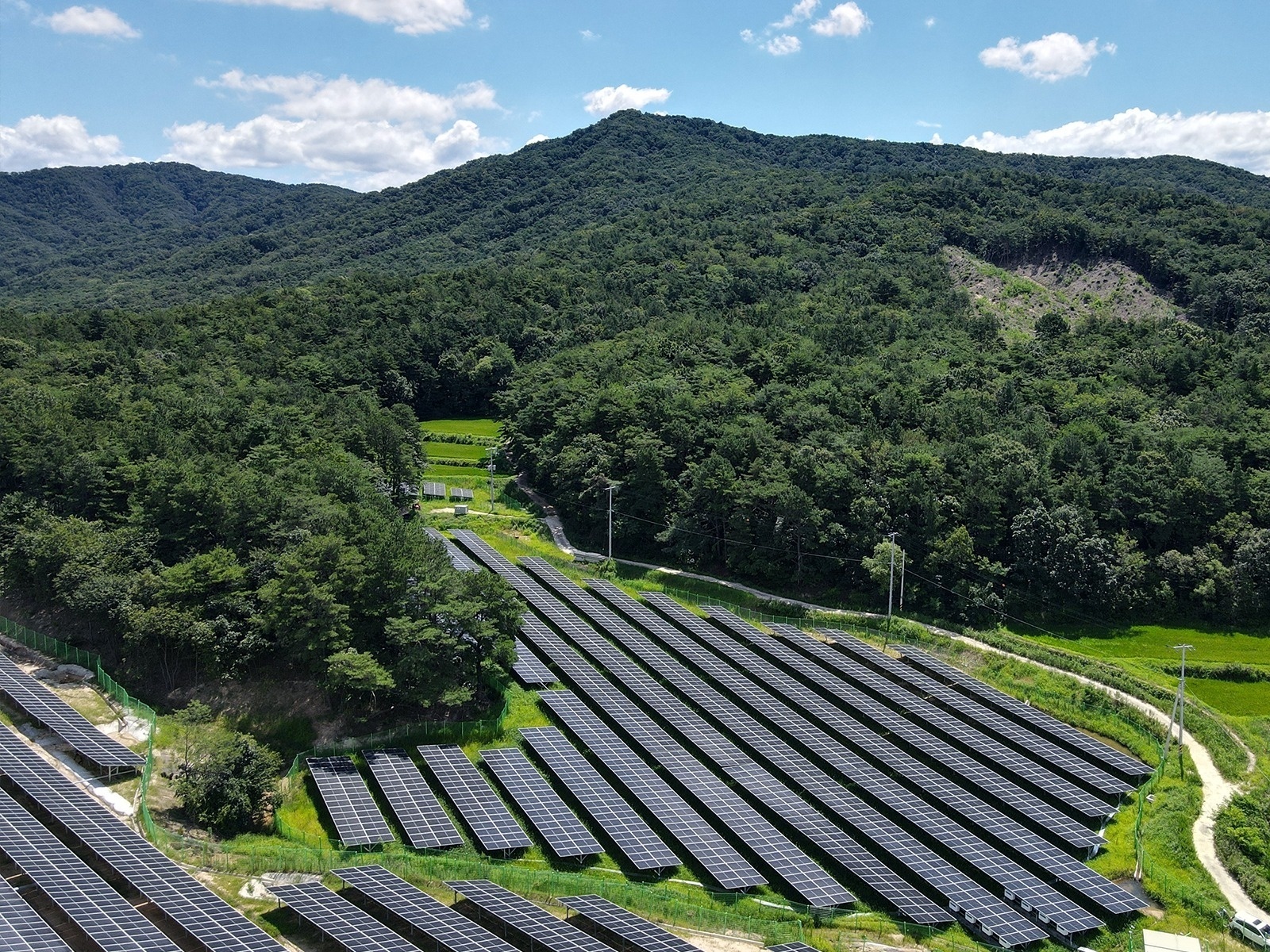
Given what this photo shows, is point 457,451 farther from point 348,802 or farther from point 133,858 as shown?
point 133,858

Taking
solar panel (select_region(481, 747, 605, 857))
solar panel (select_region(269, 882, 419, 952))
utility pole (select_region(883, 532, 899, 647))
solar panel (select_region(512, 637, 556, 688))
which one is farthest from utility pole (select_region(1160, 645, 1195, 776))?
solar panel (select_region(269, 882, 419, 952))

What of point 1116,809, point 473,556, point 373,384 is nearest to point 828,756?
point 1116,809

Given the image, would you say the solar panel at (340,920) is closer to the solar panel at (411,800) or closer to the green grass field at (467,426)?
the solar panel at (411,800)

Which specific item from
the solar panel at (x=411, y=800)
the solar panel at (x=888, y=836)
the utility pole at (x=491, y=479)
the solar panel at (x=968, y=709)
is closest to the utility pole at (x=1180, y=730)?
the solar panel at (x=968, y=709)

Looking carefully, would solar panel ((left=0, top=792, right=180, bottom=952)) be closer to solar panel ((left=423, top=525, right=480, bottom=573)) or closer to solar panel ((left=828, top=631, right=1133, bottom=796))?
solar panel ((left=423, top=525, right=480, bottom=573))

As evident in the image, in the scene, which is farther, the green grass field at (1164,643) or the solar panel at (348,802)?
the green grass field at (1164,643)

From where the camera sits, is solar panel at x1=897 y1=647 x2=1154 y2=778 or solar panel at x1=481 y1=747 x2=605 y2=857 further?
solar panel at x1=897 y1=647 x2=1154 y2=778

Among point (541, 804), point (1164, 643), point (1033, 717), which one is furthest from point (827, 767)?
point (1164, 643)
